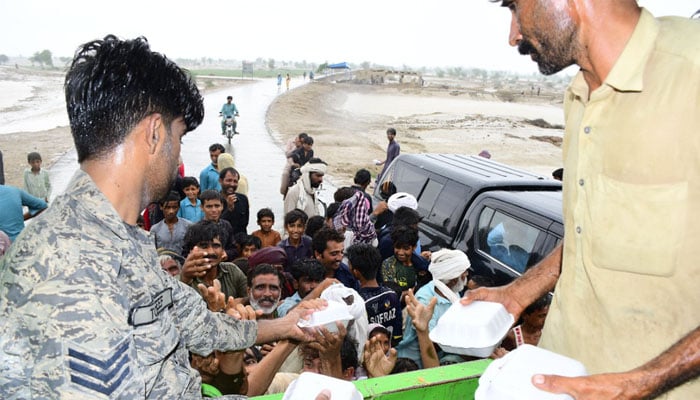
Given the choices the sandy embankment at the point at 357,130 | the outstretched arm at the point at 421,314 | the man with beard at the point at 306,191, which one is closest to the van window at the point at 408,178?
the man with beard at the point at 306,191

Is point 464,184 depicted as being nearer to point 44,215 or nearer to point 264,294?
point 264,294

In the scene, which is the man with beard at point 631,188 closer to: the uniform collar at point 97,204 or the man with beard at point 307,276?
the uniform collar at point 97,204

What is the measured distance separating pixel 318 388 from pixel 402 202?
4499 mm

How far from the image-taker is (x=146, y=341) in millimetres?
1430

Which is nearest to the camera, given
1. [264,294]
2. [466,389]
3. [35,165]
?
[466,389]

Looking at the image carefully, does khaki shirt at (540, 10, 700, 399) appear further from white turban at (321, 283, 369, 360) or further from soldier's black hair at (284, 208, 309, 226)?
soldier's black hair at (284, 208, 309, 226)

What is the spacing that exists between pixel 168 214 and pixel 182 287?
13.3ft

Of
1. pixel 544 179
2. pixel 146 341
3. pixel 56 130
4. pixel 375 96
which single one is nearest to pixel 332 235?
pixel 544 179

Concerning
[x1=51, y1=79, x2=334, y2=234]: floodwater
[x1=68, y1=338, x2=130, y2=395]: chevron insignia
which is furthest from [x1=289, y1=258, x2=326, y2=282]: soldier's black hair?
[x1=51, y1=79, x2=334, y2=234]: floodwater

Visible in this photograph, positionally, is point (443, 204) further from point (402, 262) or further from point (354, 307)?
point (354, 307)

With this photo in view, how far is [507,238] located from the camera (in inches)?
197

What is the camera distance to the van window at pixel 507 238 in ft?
15.5

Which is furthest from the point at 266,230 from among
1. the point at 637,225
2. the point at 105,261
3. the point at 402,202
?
the point at 637,225

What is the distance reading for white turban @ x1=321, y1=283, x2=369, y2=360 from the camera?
2965 mm
